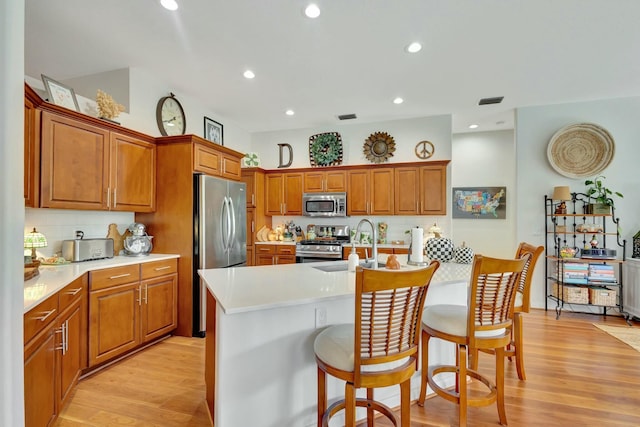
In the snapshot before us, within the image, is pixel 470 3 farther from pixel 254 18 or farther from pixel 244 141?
pixel 244 141

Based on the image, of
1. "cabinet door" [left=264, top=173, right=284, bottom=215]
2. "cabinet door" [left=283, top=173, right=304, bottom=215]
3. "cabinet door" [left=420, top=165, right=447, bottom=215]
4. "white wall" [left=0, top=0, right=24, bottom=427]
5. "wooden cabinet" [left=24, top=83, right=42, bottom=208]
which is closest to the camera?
"white wall" [left=0, top=0, right=24, bottom=427]

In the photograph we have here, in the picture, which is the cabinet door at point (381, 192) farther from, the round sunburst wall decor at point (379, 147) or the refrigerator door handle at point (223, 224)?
the refrigerator door handle at point (223, 224)

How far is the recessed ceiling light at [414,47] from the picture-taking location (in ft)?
9.20

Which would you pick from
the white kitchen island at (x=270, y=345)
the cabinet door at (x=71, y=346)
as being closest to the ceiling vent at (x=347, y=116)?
the white kitchen island at (x=270, y=345)

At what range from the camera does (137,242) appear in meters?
3.16

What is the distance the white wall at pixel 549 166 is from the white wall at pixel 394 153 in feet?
3.38

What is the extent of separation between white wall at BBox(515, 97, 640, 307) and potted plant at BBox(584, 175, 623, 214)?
10cm

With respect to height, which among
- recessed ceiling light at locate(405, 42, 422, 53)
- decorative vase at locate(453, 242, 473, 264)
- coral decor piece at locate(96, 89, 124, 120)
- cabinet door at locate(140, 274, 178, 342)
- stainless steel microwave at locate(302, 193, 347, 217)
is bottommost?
cabinet door at locate(140, 274, 178, 342)

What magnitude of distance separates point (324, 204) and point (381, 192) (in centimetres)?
97

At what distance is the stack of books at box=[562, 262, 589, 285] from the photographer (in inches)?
157

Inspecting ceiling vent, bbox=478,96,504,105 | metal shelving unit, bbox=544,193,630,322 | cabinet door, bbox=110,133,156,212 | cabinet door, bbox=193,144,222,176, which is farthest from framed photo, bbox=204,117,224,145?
metal shelving unit, bbox=544,193,630,322

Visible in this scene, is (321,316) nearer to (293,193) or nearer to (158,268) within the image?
(158,268)

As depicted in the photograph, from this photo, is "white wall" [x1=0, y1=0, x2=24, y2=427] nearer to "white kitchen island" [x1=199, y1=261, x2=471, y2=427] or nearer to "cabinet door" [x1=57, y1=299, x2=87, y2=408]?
"white kitchen island" [x1=199, y1=261, x2=471, y2=427]

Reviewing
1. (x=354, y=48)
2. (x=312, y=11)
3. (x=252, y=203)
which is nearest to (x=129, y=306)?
(x=252, y=203)
